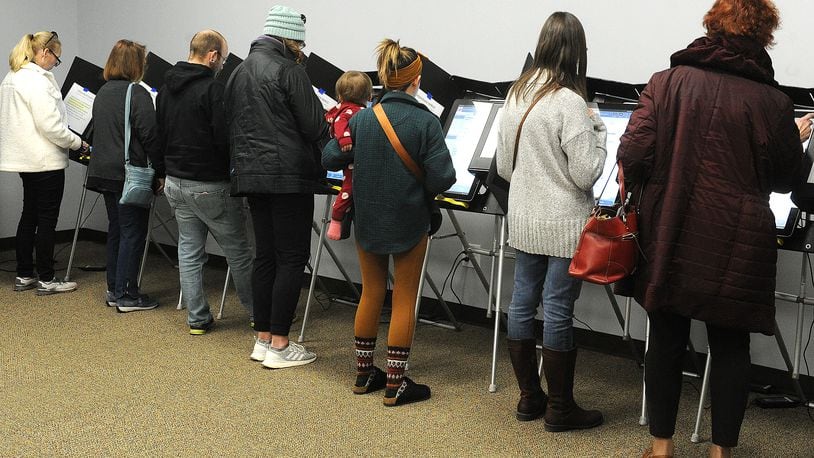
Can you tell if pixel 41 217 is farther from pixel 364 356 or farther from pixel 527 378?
pixel 527 378

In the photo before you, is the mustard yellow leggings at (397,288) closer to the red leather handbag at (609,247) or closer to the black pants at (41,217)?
the red leather handbag at (609,247)

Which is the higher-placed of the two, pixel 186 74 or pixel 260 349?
pixel 186 74

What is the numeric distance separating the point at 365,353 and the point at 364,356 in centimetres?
1

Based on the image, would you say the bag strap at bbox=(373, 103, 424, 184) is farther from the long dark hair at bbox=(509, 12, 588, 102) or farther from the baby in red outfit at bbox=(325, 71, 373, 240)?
the long dark hair at bbox=(509, 12, 588, 102)

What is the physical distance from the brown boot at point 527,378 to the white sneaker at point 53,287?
9.45 feet

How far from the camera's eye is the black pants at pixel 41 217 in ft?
15.2

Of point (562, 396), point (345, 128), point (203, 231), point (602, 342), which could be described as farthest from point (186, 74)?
point (602, 342)

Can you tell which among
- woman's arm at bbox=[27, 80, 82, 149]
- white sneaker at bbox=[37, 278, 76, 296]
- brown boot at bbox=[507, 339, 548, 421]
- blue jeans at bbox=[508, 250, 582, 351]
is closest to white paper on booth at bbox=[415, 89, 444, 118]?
blue jeans at bbox=[508, 250, 582, 351]

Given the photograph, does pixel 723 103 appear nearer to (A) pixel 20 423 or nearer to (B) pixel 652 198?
(B) pixel 652 198

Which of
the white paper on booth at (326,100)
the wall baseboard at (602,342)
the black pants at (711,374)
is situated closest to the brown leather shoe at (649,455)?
the black pants at (711,374)

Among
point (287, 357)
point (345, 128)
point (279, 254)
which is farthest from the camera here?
point (287, 357)

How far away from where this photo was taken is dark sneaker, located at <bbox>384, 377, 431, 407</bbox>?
9.86 ft

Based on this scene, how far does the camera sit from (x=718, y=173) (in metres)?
2.20

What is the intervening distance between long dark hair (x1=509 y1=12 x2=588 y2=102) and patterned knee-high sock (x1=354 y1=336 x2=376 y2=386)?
3.42 feet
